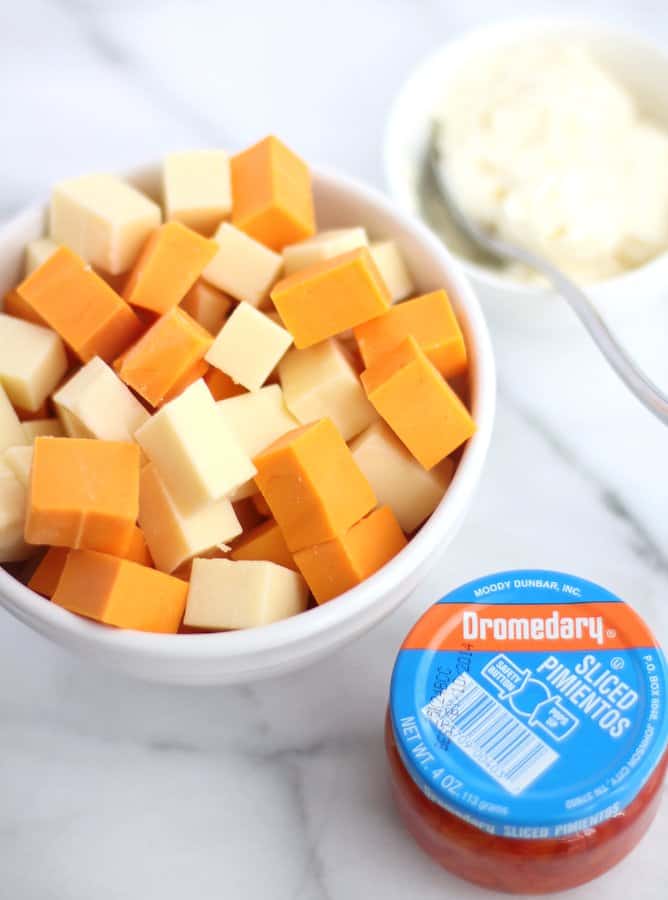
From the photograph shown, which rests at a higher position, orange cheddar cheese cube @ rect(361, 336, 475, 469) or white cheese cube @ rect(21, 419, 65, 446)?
orange cheddar cheese cube @ rect(361, 336, 475, 469)

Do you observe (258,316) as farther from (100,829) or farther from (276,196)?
(100,829)

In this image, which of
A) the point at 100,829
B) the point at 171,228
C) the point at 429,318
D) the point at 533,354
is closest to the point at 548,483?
the point at 533,354

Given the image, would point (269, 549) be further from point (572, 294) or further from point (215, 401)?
point (572, 294)

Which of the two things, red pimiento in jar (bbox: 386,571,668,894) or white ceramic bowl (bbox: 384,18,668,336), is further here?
white ceramic bowl (bbox: 384,18,668,336)

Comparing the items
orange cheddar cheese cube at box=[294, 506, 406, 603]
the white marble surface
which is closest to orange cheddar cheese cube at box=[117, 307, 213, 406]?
orange cheddar cheese cube at box=[294, 506, 406, 603]

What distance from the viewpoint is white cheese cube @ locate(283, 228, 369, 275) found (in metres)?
1.22

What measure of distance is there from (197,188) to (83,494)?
41 centimetres

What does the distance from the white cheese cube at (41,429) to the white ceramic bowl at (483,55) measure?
54 cm

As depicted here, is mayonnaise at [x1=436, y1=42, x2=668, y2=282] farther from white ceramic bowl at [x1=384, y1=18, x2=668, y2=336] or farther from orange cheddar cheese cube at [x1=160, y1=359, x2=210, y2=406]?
orange cheddar cheese cube at [x1=160, y1=359, x2=210, y2=406]

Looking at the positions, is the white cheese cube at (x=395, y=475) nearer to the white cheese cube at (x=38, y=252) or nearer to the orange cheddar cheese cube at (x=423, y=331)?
the orange cheddar cheese cube at (x=423, y=331)

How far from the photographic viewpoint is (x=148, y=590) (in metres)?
1.07

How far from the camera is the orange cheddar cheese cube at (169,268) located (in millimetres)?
1204

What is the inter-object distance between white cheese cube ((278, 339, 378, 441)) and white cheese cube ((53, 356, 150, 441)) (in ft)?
0.51

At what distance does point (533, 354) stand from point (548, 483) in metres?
0.20
